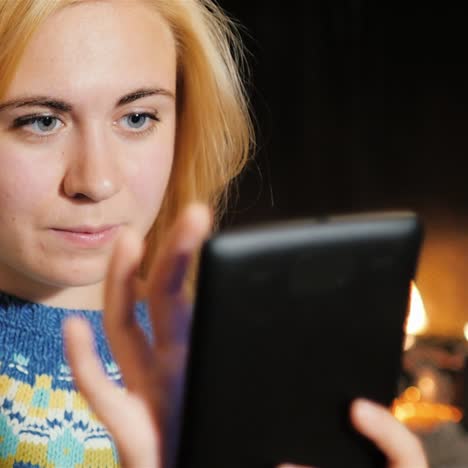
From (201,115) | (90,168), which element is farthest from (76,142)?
(201,115)

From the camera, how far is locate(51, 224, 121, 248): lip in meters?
0.76

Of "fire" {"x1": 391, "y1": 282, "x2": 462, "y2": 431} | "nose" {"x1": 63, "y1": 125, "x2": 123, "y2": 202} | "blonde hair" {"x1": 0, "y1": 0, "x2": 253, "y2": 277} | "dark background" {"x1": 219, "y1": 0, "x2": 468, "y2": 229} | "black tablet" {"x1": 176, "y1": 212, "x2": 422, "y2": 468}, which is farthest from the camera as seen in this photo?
"dark background" {"x1": 219, "y1": 0, "x2": 468, "y2": 229}

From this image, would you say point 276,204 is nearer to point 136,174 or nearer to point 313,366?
point 136,174

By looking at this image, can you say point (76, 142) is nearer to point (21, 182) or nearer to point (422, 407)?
point (21, 182)

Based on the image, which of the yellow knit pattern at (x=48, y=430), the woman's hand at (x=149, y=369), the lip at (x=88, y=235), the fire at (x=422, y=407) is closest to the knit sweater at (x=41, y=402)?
the yellow knit pattern at (x=48, y=430)

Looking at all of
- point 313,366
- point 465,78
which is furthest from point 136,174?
point 465,78

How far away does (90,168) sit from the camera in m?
0.73

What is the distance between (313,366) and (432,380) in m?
1.52

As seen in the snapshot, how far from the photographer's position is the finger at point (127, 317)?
57cm

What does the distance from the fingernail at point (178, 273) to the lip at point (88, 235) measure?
0.20m

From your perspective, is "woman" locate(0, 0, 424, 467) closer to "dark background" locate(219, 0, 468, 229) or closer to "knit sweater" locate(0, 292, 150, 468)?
"knit sweater" locate(0, 292, 150, 468)

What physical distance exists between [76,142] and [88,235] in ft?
0.24

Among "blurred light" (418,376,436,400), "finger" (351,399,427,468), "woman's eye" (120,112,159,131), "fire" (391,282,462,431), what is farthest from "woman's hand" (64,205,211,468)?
"blurred light" (418,376,436,400)

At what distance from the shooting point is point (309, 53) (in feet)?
7.19
